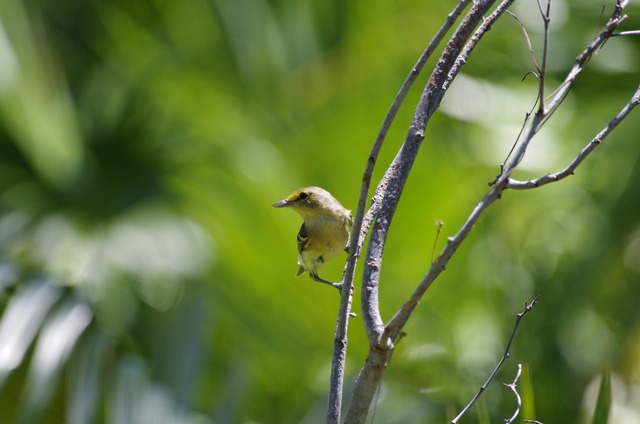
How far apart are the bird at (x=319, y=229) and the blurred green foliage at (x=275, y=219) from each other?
2.12 ft

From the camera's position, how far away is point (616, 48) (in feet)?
14.1

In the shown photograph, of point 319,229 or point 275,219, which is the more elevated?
point 275,219

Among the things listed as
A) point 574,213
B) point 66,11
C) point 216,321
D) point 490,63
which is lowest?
point 216,321

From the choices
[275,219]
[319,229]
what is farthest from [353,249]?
[275,219]

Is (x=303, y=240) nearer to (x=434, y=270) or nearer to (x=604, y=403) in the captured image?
(x=604, y=403)

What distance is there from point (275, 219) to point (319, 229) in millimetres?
1009

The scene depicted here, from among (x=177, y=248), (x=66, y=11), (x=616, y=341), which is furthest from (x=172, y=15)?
(x=616, y=341)

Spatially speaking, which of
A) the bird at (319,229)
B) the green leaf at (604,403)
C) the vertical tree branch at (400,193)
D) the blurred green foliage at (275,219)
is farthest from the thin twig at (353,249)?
the blurred green foliage at (275,219)

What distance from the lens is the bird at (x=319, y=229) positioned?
230 cm

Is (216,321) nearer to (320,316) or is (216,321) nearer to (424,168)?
(320,316)

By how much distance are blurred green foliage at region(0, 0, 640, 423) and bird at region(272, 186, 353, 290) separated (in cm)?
64

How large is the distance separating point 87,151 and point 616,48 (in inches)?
109

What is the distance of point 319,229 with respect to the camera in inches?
92.8

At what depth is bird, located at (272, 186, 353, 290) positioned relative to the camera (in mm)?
2303
